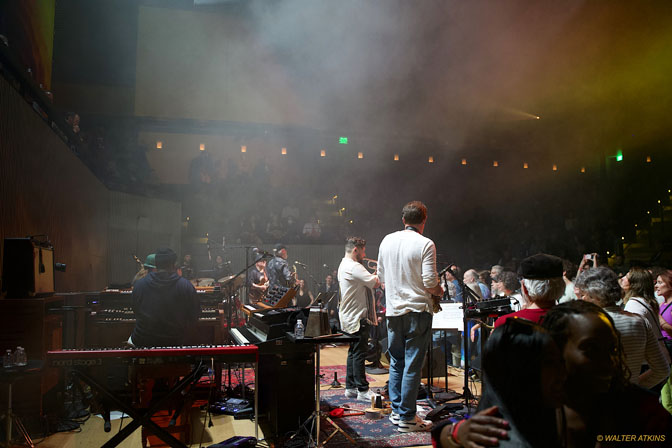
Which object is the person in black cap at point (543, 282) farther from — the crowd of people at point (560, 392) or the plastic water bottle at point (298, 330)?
the plastic water bottle at point (298, 330)

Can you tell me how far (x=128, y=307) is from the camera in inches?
199

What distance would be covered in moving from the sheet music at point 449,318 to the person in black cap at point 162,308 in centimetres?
237

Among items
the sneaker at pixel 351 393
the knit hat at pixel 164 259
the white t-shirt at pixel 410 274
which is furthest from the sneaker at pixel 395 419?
the knit hat at pixel 164 259

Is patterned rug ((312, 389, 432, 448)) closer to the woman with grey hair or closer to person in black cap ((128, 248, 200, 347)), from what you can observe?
person in black cap ((128, 248, 200, 347))

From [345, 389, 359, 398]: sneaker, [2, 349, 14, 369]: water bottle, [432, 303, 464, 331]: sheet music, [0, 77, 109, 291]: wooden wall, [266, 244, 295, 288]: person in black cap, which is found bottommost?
[345, 389, 359, 398]: sneaker

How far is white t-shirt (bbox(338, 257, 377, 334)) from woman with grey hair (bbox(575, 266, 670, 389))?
7.33 feet

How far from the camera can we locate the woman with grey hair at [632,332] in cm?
203

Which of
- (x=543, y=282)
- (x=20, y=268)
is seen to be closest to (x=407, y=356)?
(x=543, y=282)

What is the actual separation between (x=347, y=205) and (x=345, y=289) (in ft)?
32.5

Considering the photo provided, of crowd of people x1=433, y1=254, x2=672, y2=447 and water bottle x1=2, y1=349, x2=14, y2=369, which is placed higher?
crowd of people x1=433, y1=254, x2=672, y2=447

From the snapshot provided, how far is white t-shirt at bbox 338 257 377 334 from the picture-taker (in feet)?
14.3

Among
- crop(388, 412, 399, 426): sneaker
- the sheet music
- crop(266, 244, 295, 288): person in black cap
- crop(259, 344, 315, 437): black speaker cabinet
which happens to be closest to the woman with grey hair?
crop(388, 412, 399, 426): sneaker

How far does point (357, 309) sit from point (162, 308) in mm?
1797

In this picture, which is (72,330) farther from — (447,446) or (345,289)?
(447,446)
